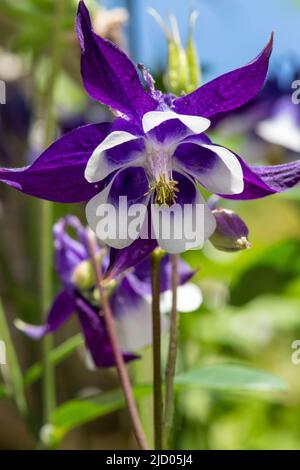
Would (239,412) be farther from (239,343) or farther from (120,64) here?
(120,64)

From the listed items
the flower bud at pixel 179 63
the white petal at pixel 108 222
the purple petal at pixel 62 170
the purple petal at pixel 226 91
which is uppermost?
the flower bud at pixel 179 63

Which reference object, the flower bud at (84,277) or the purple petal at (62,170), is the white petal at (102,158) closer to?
the purple petal at (62,170)

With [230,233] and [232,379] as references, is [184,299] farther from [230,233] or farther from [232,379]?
[230,233]

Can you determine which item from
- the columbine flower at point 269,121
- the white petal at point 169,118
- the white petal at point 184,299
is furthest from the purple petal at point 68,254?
the columbine flower at point 269,121

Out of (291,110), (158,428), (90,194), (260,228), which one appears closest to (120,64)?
(90,194)

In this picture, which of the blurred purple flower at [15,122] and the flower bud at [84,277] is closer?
the flower bud at [84,277]

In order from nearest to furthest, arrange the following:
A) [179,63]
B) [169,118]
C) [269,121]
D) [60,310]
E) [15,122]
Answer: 1. [169,118]
2. [179,63]
3. [60,310]
4. [269,121]
5. [15,122]

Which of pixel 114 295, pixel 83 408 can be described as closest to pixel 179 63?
pixel 114 295
